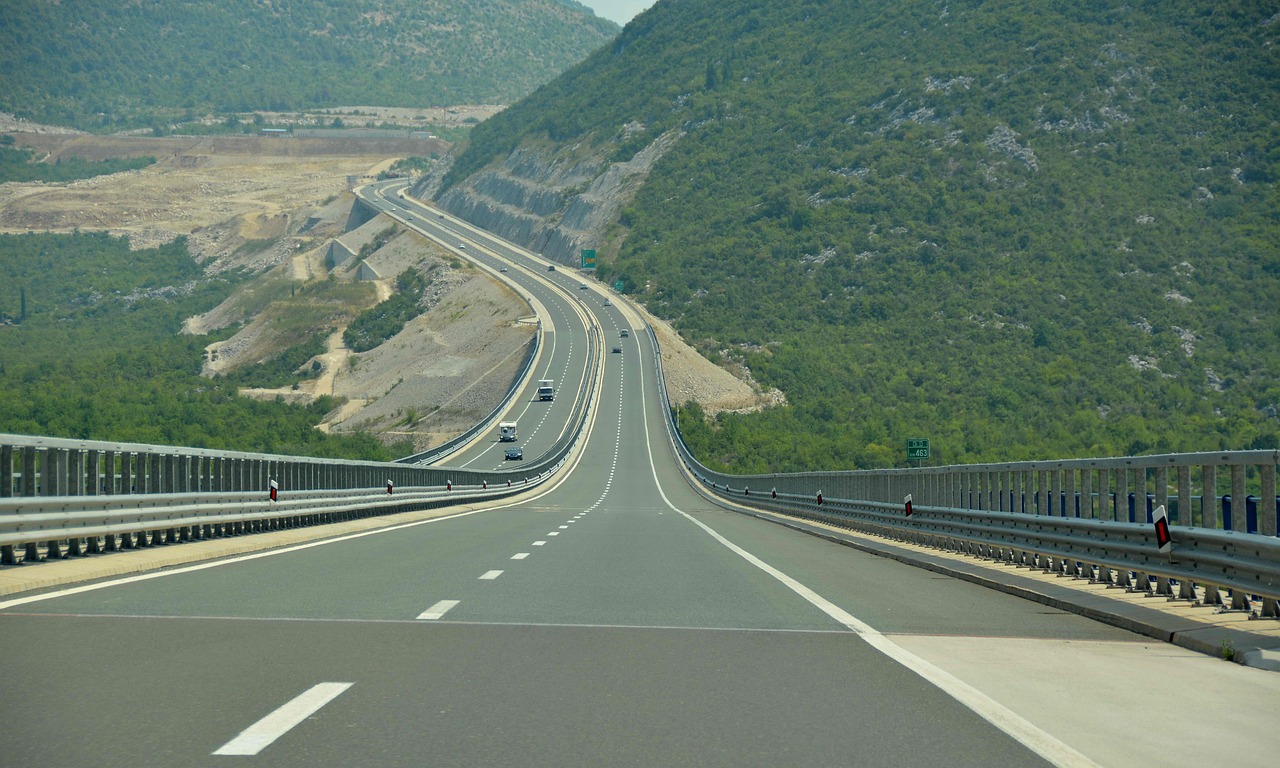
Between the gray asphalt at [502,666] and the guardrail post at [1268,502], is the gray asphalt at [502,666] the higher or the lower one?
the lower one

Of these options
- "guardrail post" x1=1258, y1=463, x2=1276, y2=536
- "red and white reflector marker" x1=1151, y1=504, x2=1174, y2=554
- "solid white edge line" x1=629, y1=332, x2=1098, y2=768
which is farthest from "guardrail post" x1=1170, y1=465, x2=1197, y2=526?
"solid white edge line" x1=629, y1=332, x2=1098, y2=768

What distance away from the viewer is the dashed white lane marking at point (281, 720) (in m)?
6.72

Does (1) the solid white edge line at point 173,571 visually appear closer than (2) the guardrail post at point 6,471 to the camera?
Yes

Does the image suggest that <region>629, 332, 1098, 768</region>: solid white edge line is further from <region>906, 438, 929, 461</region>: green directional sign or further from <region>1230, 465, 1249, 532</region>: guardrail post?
<region>906, 438, 929, 461</region>: green directional sign

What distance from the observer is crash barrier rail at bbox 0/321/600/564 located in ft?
49.1

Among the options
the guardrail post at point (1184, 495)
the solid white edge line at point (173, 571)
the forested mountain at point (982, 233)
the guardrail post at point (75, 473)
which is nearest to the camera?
the solid white edge line at point (173, 571)

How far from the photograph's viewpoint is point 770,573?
1714 centimetres

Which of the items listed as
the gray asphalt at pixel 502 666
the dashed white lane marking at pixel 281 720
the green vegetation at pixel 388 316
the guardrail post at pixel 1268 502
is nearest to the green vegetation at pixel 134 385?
the green vegetation at pixel 388 316

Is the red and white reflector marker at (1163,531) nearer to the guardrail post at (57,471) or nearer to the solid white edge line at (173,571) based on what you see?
the solid white edge line at (173,571)

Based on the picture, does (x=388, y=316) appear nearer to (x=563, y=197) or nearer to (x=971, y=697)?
(x=563, y=197)

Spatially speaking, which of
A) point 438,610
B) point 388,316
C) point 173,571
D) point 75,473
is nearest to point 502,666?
point 438,610

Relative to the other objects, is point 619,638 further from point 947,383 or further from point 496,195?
point 496,195

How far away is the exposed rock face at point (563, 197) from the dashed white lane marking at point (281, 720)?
161m

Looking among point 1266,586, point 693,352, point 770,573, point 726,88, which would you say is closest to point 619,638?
point 1266,586
